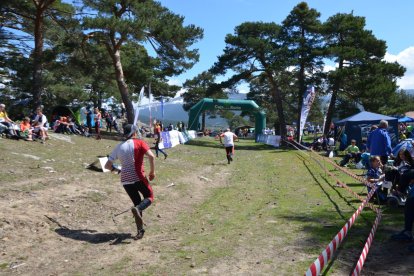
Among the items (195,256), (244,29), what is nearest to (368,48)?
(244,29)

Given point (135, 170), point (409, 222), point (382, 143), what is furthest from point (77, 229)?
point (382, 143)

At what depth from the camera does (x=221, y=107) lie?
37750 millimetres

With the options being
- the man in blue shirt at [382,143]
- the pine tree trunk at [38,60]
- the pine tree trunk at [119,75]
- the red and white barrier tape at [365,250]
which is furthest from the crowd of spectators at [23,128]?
the red and white barrier tape at [365,250]

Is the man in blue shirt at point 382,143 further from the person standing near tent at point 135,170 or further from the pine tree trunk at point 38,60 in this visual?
the pine tree trunk at point 38,60

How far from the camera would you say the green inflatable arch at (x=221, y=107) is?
121 feet

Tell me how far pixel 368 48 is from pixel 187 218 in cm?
2998

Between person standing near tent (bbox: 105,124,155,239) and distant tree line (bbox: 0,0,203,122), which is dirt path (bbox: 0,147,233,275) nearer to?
person standing near tent (bbox: 105,124,155,239)

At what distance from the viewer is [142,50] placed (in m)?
35.2

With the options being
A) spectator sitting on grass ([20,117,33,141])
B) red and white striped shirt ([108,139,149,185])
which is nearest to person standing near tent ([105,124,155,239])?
red and white striped shirt ([108,139,149,185])

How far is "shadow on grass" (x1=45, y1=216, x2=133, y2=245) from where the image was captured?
673 centimetres

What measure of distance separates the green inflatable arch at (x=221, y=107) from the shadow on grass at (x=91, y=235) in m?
29.8

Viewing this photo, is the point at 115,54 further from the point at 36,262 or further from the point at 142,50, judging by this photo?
the point at 36,262

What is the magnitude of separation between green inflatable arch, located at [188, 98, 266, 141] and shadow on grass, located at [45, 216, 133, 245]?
29772 mm

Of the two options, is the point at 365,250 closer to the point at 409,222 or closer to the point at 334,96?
the point at 409,222
